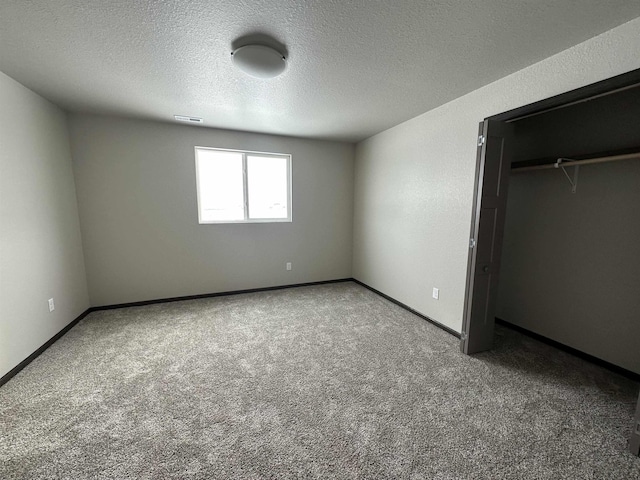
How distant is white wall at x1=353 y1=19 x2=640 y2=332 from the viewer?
1.66 meters

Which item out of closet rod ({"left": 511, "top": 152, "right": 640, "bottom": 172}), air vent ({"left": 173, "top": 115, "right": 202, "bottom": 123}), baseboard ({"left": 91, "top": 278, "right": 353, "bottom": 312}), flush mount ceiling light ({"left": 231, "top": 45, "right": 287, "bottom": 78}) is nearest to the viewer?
flush mount ceiling light ({"left": 231, "top": 45, "right": 287, "bottom": 78})

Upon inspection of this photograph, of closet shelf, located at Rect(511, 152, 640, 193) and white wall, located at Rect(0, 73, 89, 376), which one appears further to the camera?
white wall, located at Rect(0, 73, 89, 376)

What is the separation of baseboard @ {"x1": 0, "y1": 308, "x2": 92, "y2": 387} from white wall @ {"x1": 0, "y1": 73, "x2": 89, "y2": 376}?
0.03 m

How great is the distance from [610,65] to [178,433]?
3370 mm

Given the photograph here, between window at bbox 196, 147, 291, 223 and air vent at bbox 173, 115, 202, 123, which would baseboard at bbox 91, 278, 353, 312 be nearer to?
window at bbox 196, 147, 291, 223

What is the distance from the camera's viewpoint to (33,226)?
2322mm

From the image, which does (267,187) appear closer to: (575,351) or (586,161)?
(586,161)

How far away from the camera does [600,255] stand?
2199mm

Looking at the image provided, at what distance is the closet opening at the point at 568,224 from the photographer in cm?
204

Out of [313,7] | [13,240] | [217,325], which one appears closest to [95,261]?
[13,240]

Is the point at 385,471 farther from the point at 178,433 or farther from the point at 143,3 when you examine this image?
the point at 143,3

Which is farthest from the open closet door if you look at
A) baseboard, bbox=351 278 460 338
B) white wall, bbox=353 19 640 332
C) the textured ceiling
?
the textured ceiling

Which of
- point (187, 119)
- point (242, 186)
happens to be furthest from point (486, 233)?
point (187, 119)

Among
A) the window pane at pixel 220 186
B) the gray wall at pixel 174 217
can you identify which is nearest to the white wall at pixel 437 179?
the gray wall at pixel 174 217
